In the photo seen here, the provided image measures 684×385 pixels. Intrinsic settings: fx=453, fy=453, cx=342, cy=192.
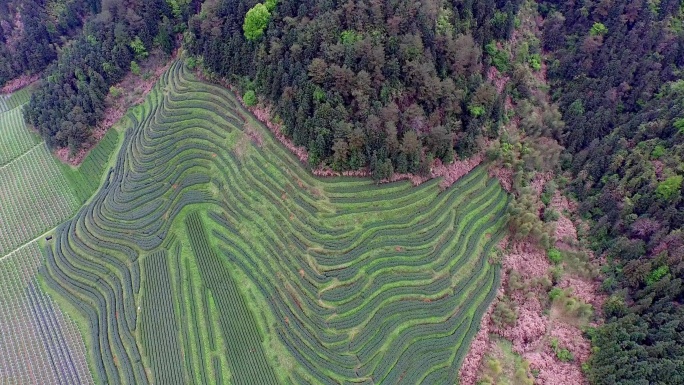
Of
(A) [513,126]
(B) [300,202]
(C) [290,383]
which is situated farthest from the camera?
(A) [513,126]

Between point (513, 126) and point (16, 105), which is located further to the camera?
point (16, 105)

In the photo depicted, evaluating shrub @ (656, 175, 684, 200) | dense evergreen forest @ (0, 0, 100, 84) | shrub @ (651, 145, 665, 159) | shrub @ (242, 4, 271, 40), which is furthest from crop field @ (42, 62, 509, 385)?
dense evergreen forest @ (0, 0, 100, 84)

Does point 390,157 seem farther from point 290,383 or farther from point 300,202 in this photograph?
point 290,383

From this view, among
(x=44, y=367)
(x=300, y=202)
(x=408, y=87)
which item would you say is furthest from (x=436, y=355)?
(x=44, y=367)

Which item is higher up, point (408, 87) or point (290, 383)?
point (408, 87)

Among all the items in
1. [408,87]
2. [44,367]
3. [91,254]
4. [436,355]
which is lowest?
[436,355]

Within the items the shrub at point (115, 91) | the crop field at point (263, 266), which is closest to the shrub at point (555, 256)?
the crop field at point (263, 266)

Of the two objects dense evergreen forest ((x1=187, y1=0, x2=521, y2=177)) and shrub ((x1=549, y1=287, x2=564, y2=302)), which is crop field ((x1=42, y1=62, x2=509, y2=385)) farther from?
shrub ((x1=549, y1=287, x2=564, y2=302))
